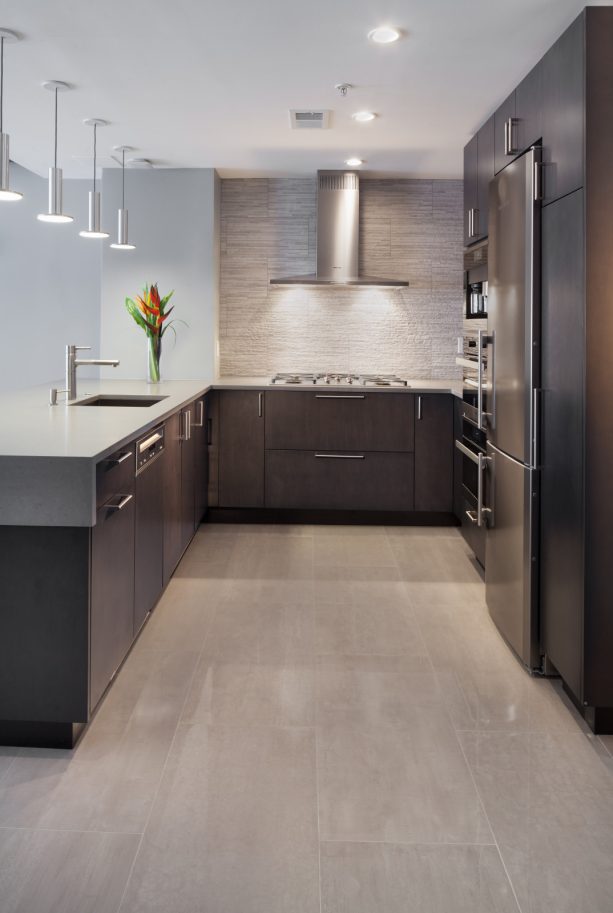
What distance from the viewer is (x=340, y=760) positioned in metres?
2.35

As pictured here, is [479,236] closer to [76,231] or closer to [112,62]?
[112,62]

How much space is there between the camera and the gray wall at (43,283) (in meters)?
6.23

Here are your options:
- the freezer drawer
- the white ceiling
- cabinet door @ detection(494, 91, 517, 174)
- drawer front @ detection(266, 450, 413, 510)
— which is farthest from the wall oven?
the white ceiling

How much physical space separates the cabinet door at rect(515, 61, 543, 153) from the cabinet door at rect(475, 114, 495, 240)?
0.53m

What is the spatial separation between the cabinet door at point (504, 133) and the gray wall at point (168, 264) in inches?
96.8

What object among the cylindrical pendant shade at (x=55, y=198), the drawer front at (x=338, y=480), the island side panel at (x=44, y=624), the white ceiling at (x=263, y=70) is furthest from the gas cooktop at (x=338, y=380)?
the island side panel at (x=44, y=624)

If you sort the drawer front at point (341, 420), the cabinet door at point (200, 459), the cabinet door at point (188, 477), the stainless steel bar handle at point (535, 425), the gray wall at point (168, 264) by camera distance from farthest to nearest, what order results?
1. the gray wall at point (168, 264)
2. the drawer front at point (341, 420)
3. the cabinet door at point (200, 459)
4. the cabinet door at point (188, 477)
5. the stainless steel bar handle at point (535, 425)

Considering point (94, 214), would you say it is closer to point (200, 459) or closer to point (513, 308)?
point (200, 459)

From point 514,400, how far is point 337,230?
9.80 feet

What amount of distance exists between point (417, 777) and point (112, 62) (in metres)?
3.13

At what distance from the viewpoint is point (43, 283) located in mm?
6305

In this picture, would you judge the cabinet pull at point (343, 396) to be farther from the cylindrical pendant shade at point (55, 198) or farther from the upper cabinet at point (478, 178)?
the cylindrical pendant shade at point (55, 198)

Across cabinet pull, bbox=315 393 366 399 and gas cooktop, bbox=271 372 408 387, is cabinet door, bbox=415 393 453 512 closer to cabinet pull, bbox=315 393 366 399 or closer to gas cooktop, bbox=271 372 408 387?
gas cooktop, bbox=271 372 408 387

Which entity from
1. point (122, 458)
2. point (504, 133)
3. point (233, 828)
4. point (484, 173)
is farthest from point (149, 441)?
point (484, 173)
